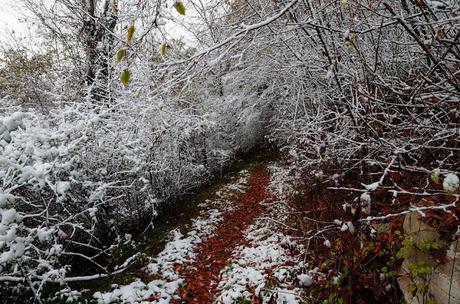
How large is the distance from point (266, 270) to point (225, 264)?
100 cm

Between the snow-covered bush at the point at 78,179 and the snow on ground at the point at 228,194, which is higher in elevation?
the snow-covered bush at the point at 78,179

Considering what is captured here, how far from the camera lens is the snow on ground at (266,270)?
14.4ft

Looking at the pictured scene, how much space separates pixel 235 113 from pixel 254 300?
1104 cm

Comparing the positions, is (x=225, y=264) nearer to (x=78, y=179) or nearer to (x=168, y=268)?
(x=168, y=268)

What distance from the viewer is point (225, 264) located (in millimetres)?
5828

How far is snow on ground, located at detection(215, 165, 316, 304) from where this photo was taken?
4387mm

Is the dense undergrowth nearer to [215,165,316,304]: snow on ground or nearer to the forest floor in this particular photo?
the forest floor

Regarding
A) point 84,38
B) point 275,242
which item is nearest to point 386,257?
point 275,242

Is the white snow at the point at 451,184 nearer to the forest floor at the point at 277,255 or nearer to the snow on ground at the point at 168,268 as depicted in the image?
the forest floor at the point at 277,255

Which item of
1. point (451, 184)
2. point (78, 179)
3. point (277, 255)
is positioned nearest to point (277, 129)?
point (277, 255)

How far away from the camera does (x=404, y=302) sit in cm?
322

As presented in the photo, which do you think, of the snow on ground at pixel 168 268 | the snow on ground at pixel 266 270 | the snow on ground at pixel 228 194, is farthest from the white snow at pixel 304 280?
the snow on ground at pixel 228 194

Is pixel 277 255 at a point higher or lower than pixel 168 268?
lower

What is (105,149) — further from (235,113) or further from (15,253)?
(235,113)
